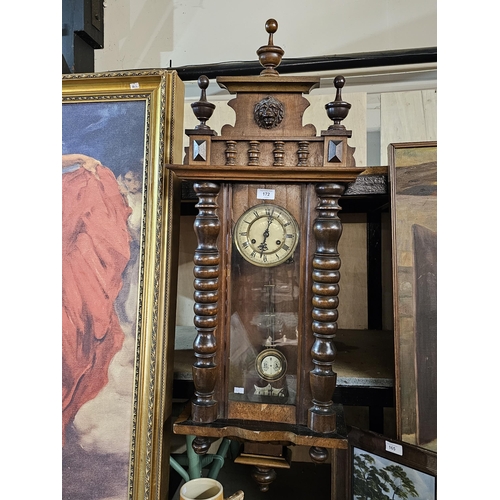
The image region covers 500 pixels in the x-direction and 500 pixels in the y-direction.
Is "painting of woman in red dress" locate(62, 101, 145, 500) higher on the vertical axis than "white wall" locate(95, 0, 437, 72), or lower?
lower

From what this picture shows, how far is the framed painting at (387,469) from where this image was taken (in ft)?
2.82

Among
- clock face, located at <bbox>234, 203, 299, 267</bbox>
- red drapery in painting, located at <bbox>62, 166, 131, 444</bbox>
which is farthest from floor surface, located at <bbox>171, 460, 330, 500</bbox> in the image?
clock face, located at <bbox>234, 203, 299, 267</bbox>

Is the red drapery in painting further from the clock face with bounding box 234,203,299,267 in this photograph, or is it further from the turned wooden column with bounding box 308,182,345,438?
the turned wooden column with bounding box 308,182,345,438

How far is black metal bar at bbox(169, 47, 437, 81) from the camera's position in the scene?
52.6 inches

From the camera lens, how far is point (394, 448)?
896 mm

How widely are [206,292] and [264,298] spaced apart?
12cm

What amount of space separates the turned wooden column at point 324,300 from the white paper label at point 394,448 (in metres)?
0.16

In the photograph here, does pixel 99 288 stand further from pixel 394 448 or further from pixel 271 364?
pixel 394 448

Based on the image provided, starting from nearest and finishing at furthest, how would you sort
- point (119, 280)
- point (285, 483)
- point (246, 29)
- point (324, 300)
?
point (324, 300) → point (119, 280) → point (285, 483) → point (246, 29)

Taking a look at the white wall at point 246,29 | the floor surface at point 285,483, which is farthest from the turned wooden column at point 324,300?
the white wall at point 246,29

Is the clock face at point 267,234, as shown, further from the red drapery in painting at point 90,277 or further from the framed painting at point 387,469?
the framed painting at point 387,469

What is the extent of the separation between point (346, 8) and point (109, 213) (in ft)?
3.57

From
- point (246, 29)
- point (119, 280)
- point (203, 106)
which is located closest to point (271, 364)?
point (119, 280)

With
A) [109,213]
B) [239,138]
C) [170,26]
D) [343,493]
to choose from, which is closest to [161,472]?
[343,493]
